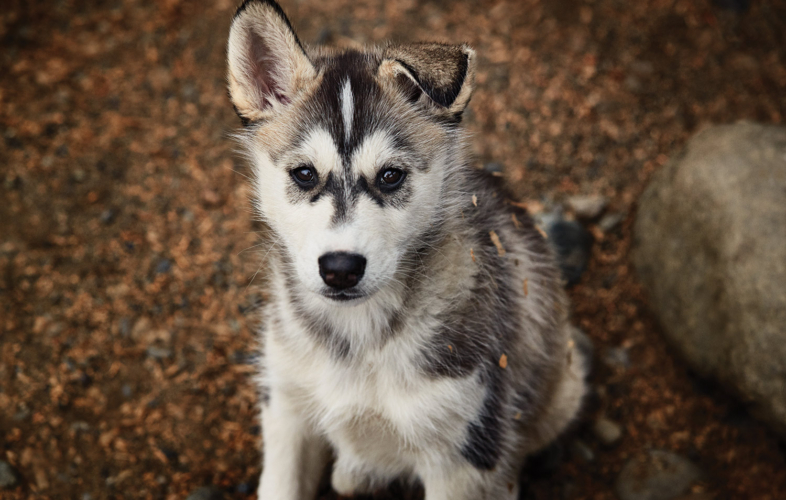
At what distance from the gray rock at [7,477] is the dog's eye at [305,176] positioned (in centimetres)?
266

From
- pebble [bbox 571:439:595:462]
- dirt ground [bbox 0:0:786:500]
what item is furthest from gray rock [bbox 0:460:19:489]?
pebble [bbox 571:439:595:462]

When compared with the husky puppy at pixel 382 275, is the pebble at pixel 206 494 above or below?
below

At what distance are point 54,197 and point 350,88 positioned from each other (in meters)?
3.22

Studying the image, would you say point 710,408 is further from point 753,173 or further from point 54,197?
point 54,197

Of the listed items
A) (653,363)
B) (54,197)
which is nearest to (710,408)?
(653,363)

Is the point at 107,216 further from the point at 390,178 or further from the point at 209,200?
the point at 390,178

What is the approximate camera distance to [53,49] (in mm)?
5375

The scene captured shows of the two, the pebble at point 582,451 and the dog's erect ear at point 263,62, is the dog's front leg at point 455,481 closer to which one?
the pebble at point 582,451

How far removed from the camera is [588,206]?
4777mm

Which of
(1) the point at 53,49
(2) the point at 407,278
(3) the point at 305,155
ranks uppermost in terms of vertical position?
(1) the point at 53,49

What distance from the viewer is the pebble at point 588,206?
4773 mm

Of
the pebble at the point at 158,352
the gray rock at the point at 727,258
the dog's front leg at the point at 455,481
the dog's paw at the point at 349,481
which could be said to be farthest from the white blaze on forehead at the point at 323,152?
the gray rock at the point at 727,258

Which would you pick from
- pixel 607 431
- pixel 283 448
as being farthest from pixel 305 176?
pixel 607 431

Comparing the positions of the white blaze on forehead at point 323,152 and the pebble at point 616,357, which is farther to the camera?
the pebble at point 616,357
